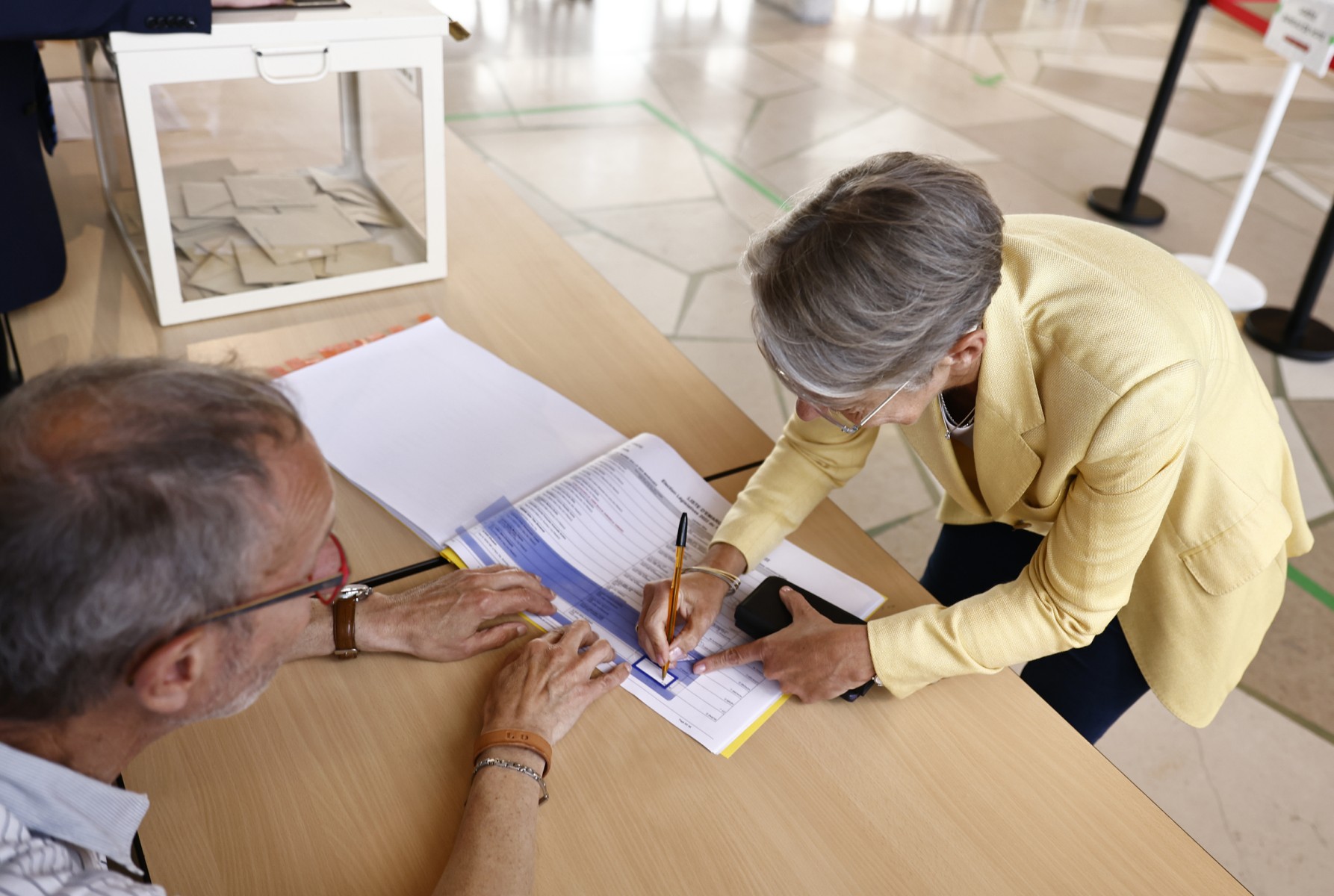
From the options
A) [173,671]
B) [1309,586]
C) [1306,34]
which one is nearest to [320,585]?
[173,671]

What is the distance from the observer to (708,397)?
159 cm

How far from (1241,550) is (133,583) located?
46.2 inches

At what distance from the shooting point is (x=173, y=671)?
0.78 metres

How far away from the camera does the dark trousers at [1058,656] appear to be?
4.71ft

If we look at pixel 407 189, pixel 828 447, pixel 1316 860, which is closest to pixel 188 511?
pixel 828 447

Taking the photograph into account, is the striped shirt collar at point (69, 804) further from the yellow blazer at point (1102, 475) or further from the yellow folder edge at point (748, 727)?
the yellow blazer at point (1102, 475)

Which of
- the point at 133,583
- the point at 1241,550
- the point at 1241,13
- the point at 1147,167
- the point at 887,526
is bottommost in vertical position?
the point at 887,526

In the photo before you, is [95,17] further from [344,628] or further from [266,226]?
[344,628]

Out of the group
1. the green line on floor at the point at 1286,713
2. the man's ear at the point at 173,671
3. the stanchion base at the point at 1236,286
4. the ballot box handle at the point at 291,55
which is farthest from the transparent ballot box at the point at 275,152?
the stanchion base at the point at 1236,286

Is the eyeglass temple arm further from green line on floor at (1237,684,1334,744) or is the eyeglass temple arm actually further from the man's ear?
green line on floor at (1237,684,1334,744)

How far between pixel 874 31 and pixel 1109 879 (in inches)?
234

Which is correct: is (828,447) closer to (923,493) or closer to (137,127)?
(137,127)

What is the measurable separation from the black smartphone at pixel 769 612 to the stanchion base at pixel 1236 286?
2.92 metres

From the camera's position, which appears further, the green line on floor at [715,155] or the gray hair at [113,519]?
the green line on floor at [715,155]
